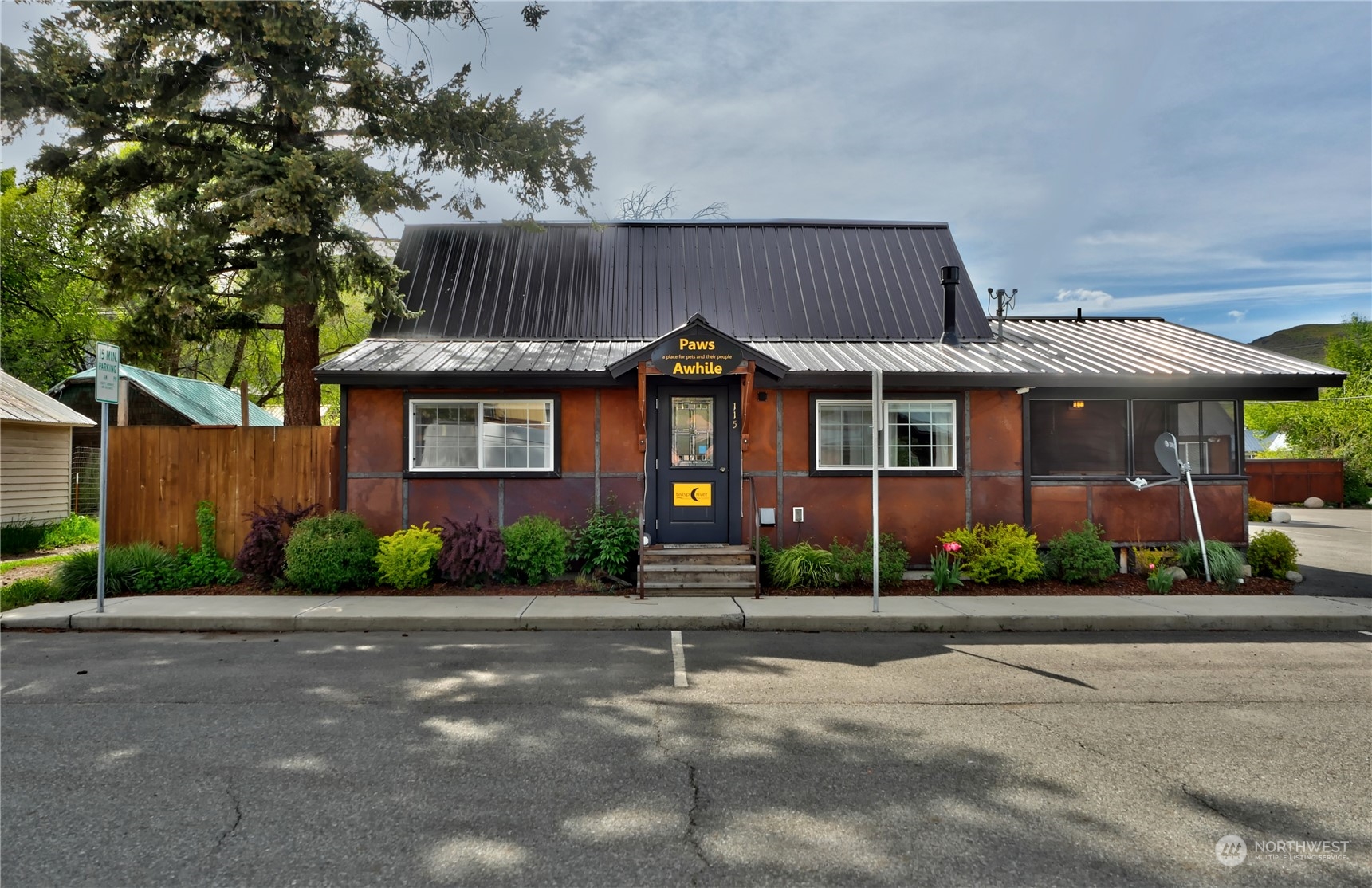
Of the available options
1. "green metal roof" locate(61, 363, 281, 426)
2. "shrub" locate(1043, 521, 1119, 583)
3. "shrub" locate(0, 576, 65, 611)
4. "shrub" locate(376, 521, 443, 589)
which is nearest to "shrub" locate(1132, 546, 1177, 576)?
"shrub" locate(1043, 521, 1119, 583)

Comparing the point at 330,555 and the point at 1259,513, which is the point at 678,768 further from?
the point at 1259,513

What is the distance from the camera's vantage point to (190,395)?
2066 centimetres

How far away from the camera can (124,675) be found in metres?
6.04

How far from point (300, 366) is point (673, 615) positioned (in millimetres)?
8216

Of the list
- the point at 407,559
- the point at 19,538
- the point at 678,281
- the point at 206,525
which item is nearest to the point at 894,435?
the point at 678,281

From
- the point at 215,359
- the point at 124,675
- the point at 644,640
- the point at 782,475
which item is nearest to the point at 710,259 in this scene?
the point at 782,475

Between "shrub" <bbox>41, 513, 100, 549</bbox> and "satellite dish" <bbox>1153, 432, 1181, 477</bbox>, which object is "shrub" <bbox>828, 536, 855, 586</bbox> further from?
"shrub" <bbox>41, 513, 100, 549</bbox>

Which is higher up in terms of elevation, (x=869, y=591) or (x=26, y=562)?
(x=26, y=562)

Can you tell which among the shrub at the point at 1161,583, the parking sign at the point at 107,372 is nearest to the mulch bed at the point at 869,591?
the shrub at the point at 1161,583

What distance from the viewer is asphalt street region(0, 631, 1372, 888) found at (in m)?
3.16

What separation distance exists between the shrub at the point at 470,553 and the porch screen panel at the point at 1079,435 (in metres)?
9.75

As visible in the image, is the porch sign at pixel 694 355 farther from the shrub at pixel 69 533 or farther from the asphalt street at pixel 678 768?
the shrub at pixel 69 533

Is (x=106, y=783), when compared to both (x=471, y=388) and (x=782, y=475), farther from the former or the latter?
(x=782, y=475)

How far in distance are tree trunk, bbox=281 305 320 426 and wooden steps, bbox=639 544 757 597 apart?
6.53m
